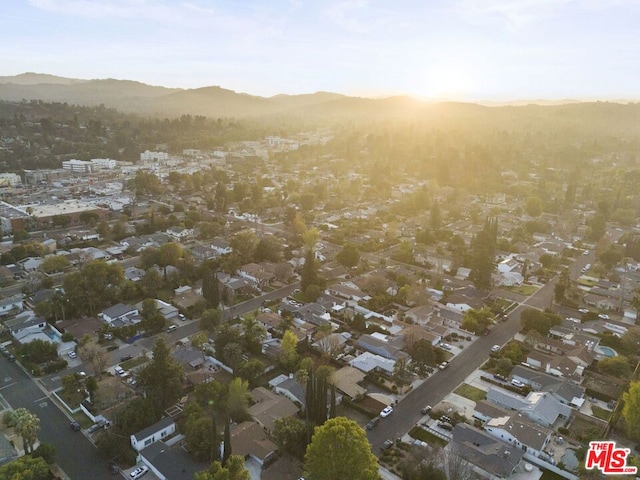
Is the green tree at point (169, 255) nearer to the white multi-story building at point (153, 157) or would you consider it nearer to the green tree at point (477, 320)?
the green tree at point (477, 320)

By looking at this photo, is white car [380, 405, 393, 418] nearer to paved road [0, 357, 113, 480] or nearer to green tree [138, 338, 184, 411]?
green tree [138, 338, 184, 411]

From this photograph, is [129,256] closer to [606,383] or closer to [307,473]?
[307,473]

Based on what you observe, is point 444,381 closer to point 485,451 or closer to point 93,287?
point 485,451

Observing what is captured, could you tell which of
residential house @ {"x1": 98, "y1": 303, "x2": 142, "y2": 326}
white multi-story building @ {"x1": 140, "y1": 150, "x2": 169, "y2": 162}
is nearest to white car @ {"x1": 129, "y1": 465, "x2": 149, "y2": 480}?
residential house @ {"x1": 98, "y1": 303, "x2": 142, "y2": 326}

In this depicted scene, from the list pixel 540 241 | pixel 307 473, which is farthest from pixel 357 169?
pixel 307 473

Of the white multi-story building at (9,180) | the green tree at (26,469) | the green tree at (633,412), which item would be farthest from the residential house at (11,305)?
the white multi-story building at (9,180)

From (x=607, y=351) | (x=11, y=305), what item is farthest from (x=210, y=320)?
(x=607, y=351)
